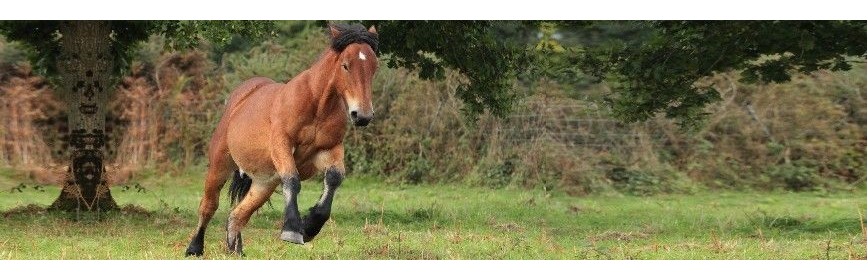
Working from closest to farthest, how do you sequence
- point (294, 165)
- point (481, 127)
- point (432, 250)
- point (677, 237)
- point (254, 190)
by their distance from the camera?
1. point (294, 165)
2. point (254, 190)
3. point (432, 250)
4. point (677, 237)
5. point (481, 127)

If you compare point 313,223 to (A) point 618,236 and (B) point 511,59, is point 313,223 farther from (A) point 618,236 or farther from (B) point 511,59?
(B) point 511,59

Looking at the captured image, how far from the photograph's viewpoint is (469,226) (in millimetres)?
13781

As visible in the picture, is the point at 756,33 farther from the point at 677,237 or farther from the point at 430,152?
the point at 430,152

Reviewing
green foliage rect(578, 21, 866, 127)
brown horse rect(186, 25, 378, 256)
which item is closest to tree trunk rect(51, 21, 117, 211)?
brown horse rect(186, 25, 378, 256)

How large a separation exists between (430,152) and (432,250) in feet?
29.5

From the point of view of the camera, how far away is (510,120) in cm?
1916

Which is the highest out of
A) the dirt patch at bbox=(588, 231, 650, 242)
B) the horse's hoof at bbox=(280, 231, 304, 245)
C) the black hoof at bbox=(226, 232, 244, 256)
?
the horse's hoof at bbox=(280, 231, 304, 245)

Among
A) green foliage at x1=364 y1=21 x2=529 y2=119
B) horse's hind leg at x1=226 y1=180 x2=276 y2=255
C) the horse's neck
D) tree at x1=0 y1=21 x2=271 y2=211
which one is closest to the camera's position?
the horse's neck

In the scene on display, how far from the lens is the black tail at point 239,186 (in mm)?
9297

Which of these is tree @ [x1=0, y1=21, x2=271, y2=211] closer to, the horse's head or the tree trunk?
the tree trunk

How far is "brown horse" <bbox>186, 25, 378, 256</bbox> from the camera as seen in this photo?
755 cm

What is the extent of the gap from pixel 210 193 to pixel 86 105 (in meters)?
5.14

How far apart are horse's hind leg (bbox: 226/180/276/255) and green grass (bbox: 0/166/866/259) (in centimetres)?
14
